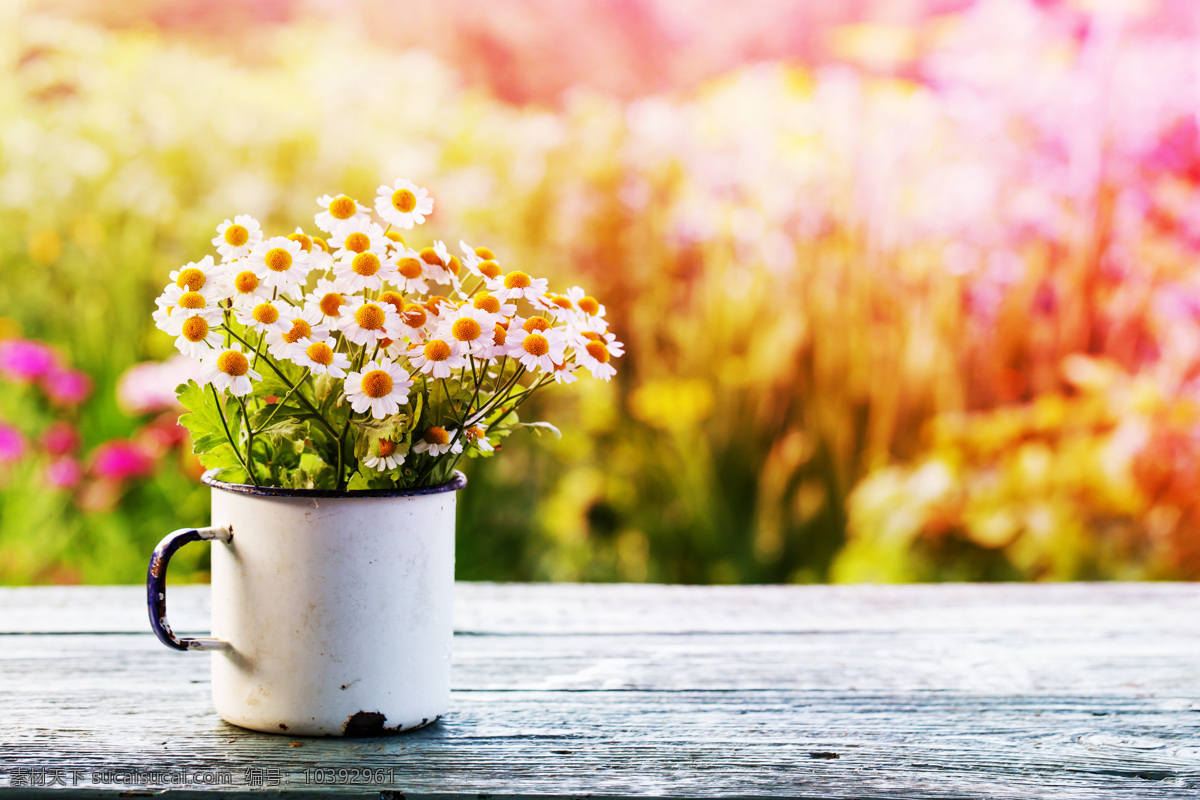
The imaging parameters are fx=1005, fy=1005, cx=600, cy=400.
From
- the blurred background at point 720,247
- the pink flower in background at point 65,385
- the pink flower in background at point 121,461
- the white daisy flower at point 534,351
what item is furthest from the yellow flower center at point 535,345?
the pink flower in background at point 65,385

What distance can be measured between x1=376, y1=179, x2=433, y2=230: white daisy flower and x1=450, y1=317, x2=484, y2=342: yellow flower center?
9 cm

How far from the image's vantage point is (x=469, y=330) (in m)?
0.62

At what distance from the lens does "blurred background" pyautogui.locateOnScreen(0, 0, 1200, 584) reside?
6.15 ft

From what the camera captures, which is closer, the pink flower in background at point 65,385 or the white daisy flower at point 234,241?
the white daisy flower at point 234,241

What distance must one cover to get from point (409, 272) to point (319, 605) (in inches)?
8.9

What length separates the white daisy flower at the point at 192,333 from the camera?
23.4 inches

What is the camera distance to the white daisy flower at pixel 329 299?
62 centimetres

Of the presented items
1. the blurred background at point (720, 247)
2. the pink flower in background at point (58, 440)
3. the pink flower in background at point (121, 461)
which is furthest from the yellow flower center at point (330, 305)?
the pink flower in background at point (58, 440)

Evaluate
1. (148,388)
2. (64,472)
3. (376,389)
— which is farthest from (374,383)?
(64,472)

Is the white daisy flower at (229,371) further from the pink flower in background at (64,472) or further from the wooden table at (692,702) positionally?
the pink flower in background at (64,472)

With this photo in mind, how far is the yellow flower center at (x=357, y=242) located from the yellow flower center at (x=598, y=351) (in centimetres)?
16

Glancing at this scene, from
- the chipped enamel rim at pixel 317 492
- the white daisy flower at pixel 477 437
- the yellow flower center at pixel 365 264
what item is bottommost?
the chipped enamel rim at pixel 317 492

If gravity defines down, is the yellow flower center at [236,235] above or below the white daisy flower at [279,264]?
above

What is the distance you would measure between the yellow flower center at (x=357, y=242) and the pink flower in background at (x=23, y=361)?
1471 millimetres
